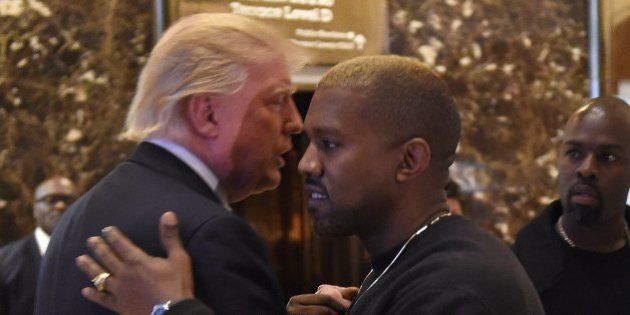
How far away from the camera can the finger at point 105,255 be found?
183cm

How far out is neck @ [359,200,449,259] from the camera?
6.72 ft

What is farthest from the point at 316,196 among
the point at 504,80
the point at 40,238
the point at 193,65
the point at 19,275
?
the point at 504,80

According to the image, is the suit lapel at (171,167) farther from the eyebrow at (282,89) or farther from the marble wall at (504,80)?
the marble wall at (504,80)

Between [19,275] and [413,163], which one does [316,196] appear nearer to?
[413,163]

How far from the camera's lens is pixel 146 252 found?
1842 millimetres

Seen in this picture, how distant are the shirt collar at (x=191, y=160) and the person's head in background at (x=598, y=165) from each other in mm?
1893

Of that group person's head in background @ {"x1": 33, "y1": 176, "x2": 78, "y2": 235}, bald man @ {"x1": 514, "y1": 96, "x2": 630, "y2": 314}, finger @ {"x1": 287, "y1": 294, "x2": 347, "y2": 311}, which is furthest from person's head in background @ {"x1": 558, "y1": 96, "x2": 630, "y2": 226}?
person's head in background @ {"x1": 33, "y1": 176, "x2": 78, "y2": 235}

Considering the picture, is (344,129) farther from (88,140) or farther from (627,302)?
(88,140)

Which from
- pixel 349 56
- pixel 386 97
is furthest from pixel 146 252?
pixel 349 56

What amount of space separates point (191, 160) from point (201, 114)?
93mm

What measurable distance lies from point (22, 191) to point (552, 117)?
316cm

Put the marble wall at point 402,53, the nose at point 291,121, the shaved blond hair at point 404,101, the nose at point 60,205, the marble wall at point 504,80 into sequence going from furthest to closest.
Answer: the marble wall at point 504,80, the marble wall at point 402,53, the nose at point 60,205, the nose at point 291,121, the shaved blond hair at point 404,101

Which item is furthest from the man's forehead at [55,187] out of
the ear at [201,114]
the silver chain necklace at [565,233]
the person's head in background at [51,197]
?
the ear at [201,114]

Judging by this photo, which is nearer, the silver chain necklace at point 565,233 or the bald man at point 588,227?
the bald man at point 588,227
